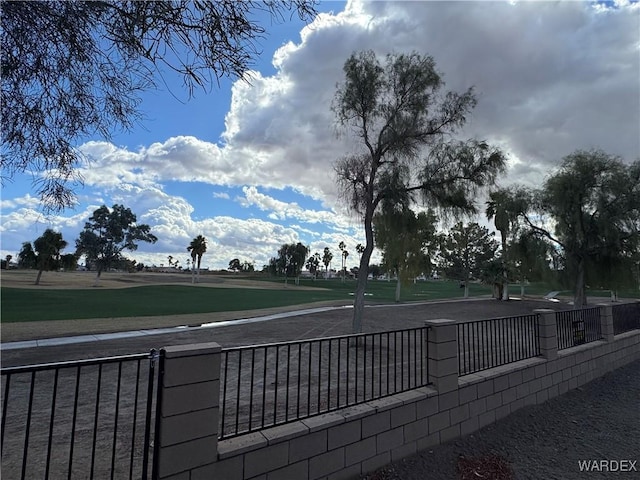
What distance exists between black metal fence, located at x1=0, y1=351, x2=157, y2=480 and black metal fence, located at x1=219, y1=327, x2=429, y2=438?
2.82ft

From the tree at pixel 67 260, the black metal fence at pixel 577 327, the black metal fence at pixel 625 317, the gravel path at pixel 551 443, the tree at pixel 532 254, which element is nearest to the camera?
the gravel path at pixel 551 443

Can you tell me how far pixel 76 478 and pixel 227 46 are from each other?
420cm

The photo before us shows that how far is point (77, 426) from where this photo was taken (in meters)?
4.52

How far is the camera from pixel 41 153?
3646 millimetres

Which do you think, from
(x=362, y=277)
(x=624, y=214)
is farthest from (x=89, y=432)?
(x=624, y=214)

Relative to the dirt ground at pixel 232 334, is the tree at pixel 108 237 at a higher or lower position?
higher

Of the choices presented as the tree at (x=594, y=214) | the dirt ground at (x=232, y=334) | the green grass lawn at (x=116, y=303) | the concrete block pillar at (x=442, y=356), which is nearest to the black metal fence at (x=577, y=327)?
the concrete block pillar at (x=442, y=356)

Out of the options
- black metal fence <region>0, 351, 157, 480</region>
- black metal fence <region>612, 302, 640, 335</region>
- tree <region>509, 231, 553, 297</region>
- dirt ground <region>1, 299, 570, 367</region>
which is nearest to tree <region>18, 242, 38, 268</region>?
dirt ground <region>1, 299, 570, 367</region>

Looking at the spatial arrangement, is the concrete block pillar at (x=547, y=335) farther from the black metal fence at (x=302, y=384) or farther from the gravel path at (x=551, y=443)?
the black metal fence at (x=302, y=384)

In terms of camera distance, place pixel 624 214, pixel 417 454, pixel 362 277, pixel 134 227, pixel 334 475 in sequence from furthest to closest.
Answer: pixel 134 227 < pixel 624 214 < pixel 362 277 < pixel 417 454 < pixel 334 475

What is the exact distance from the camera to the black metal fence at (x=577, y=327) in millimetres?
7477

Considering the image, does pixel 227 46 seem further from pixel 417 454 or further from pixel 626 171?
pixel 626 171

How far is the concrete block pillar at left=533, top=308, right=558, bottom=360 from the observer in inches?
257

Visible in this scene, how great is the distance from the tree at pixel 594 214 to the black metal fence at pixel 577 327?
574 inches
